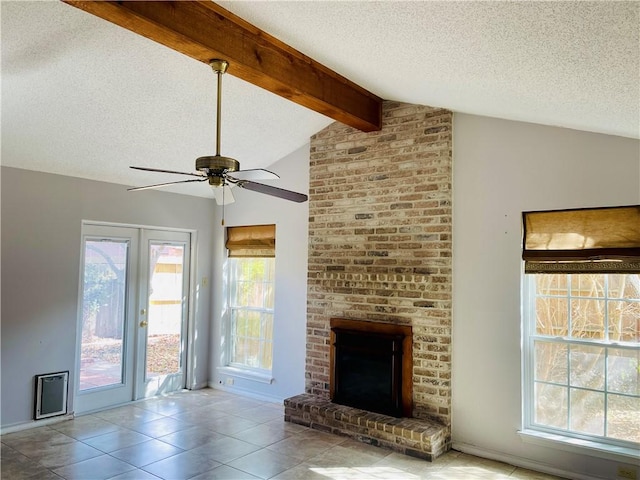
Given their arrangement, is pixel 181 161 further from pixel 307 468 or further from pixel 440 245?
pixel 307 468

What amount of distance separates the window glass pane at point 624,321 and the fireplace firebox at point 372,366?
167 centimetres

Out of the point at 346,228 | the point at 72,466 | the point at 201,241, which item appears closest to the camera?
the point at 72,466

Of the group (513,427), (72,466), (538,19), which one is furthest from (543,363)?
(72,466)

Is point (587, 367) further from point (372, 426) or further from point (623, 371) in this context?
point (372, 426)

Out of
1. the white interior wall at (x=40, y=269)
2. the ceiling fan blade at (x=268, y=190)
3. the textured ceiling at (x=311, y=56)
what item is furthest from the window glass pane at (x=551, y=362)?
the white interior wall at (x=40, y=269)

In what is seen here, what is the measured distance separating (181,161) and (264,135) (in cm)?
100

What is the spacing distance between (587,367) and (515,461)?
39.0 inches

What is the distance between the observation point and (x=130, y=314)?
5.59m

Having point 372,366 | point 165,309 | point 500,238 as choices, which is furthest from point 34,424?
point 500,238

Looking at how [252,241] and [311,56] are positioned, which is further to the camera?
[252,241]

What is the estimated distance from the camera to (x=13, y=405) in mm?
4574

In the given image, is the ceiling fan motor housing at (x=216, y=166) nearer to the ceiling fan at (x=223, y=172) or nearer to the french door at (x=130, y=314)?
the ceiling fan at (x=223, y=172)

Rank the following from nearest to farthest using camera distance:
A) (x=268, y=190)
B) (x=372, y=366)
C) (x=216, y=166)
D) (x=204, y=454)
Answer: (x=216, y=166) → (x=268, y=190) → (x=204, y=454) → (x=372, y=366)

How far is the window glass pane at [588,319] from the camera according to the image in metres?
3.72
